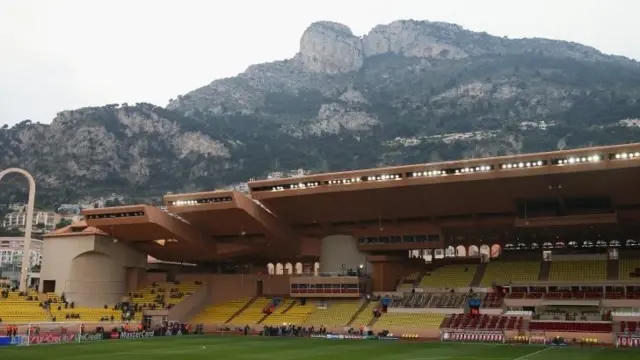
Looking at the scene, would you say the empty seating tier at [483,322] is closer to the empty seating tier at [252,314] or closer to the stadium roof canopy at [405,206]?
the stadium roof canopy at [405,206]

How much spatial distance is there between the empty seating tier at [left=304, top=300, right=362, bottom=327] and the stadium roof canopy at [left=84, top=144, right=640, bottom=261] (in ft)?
24.9

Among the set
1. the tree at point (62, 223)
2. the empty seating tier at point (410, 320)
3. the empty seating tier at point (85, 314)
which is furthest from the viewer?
the tree at point (62, 223)

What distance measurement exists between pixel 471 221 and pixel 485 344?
15274mm

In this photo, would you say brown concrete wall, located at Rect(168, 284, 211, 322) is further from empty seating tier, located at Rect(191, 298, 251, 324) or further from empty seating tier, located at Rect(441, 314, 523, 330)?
empty seating tier, located at Rect(441, 314, 523, 330)

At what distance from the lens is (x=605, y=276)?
59000mm

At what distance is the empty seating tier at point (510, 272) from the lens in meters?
62.9

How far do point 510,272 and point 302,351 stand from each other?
30.6 metres

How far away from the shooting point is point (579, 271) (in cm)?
6119

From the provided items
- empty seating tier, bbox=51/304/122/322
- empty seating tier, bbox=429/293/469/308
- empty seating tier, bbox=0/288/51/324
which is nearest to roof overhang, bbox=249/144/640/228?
empty seating tier, bbox=429/293/469/308

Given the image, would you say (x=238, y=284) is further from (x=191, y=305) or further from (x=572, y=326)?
(x=572, y=326)

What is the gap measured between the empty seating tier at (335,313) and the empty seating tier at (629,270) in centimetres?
2601

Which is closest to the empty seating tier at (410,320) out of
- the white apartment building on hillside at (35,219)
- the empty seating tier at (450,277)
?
the empty seating tier at (450,277)

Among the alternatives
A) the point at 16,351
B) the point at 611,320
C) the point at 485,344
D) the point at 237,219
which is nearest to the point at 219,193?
the point at 237,219

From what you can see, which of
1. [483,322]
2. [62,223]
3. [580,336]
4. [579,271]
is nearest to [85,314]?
[483,322]
